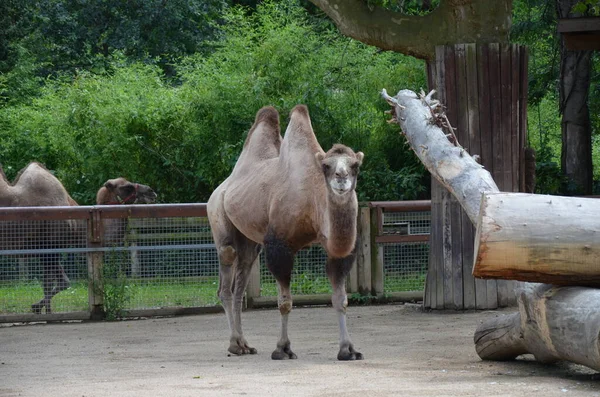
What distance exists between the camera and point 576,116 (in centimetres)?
1673

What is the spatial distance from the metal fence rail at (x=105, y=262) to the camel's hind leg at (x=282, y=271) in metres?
3.84

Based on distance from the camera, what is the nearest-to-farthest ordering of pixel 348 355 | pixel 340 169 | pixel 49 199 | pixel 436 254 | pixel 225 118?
pixel 340 169, pixel 348 355, pixel 436 254, pixel 49 199, pixel 225 118

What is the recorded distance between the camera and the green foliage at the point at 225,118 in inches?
615

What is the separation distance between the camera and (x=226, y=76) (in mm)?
16531

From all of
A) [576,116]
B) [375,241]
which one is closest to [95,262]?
[375,241]

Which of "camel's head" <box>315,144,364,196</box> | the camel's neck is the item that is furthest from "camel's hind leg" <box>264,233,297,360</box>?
"camel's head" <box>315,144,364,196</box>

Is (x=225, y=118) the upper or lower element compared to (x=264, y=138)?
upper

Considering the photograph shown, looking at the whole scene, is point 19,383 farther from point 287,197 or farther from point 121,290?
point 121,290

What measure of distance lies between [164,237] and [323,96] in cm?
401

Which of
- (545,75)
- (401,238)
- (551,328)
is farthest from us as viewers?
(545,75)

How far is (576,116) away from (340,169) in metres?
9.62

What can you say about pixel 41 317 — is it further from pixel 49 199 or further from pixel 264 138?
pixel 264 138

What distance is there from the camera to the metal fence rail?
12.4 metres

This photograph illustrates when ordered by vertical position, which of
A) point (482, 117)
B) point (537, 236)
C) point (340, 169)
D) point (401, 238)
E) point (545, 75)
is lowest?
point (401, 238)
